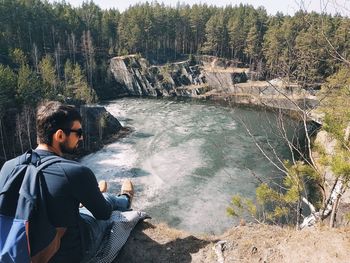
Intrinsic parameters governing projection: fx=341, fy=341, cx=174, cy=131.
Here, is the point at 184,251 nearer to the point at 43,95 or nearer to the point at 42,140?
the point at 42,140

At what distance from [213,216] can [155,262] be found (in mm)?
18999

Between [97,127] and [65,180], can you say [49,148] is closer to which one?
[65,180]

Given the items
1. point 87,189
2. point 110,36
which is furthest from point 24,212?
point 110,36

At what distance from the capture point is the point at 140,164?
114 feet

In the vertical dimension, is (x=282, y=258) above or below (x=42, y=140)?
below

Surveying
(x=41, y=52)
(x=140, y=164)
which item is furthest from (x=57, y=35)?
(x=140, y=164)

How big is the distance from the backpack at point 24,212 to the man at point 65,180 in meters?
0.08

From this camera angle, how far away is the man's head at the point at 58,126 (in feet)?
12.3

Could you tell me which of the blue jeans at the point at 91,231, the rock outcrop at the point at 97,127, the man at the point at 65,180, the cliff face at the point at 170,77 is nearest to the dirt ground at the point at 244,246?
the blue jeans at the point at 91,231

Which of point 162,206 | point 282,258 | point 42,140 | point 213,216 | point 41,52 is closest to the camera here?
point 42,140

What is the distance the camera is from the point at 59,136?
3.83m

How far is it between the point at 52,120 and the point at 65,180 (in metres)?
0.68

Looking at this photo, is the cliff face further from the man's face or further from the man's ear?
the man's ear

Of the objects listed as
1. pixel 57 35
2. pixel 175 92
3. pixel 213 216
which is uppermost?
pixel 57 35
